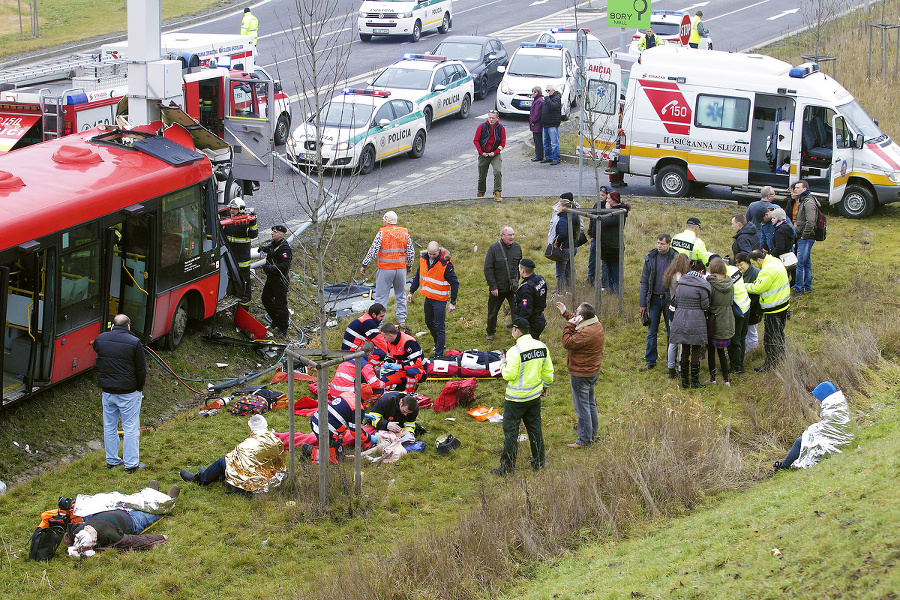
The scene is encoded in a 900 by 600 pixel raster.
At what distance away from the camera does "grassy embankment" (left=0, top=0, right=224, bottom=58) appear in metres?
31.5

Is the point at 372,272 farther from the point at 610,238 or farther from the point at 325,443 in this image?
the point at 325,443

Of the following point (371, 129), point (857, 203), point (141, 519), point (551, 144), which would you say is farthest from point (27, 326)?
point (857, 203)

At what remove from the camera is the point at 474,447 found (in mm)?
10680

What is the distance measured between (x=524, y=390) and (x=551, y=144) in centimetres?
1392

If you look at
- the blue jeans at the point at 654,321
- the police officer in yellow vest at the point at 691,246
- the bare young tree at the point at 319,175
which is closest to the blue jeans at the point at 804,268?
the police officer in yellow vest at the point at 691,246

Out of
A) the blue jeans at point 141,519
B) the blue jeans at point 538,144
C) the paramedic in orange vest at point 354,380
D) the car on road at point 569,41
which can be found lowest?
the blue jeans at point 141,519

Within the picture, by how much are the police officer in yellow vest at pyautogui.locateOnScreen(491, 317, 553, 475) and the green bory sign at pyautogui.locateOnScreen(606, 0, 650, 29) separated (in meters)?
8.25

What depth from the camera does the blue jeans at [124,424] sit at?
989 cm

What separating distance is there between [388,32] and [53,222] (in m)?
24.7

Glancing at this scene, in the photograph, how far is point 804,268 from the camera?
49.2 ft

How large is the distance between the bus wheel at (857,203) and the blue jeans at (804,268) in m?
4.58

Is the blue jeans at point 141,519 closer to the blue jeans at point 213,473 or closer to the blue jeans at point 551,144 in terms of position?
the blue jeans at point 213,473

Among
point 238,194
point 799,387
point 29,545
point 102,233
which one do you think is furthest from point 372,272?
point 29,545

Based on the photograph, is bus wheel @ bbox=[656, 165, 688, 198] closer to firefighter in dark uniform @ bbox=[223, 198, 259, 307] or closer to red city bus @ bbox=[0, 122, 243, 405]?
firefighter in dark uniform @ bbox=[223, 198, 259, 307]
